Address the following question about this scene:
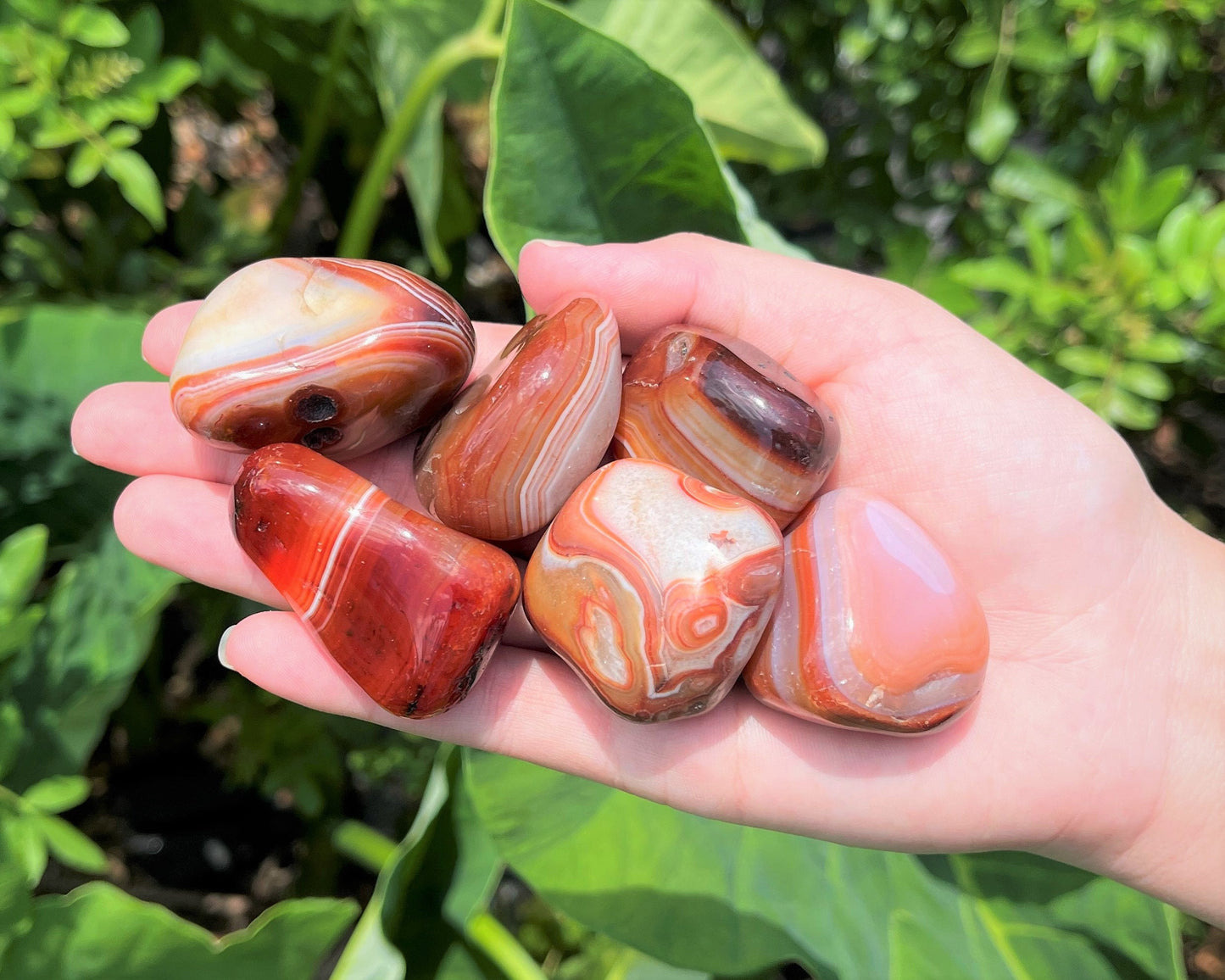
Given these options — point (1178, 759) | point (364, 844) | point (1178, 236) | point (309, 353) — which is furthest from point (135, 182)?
point (1178, 759)

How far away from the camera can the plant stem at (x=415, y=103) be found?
137 centimetres

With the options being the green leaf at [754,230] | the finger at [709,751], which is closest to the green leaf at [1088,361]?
the green leaf at [754,230]

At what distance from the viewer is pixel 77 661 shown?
122 centimetres


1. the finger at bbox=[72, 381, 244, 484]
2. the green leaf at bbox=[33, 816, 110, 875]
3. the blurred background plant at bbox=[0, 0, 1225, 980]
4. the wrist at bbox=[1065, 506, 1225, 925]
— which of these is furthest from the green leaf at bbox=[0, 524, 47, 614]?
the wrist at bbox=[1065, 506, 1225, 925]

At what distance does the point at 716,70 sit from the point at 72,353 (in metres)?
1.03

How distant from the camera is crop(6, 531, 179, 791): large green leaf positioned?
47.3 inches

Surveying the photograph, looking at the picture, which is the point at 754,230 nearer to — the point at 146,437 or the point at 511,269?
the point at 511,269

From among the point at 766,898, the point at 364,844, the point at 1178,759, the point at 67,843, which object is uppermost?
the point at 1178,759

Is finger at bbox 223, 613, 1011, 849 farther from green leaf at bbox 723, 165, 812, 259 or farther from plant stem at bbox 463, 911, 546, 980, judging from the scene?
green leaf at bbox 723, 165, 812, 259

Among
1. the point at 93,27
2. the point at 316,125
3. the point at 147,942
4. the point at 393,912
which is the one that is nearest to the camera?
the point at 147,942

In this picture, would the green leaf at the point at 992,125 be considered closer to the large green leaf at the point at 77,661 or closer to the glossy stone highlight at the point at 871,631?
the glossy stone highlight at the point at 871,631

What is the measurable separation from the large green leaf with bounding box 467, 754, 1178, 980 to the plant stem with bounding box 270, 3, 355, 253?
113cm

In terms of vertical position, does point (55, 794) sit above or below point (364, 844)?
above

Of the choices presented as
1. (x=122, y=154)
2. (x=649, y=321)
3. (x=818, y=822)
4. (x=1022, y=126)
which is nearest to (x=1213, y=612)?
(x=818, y=822)
